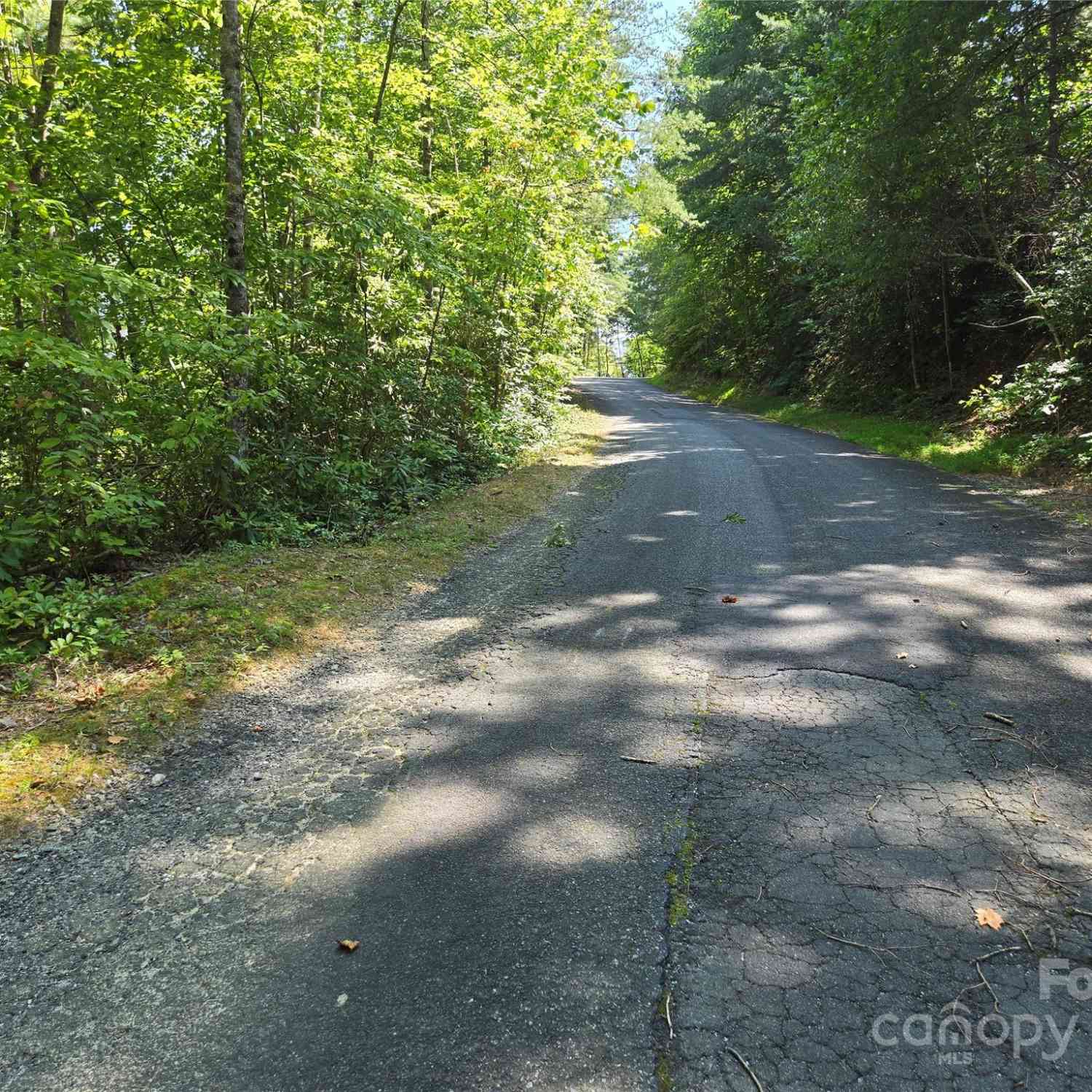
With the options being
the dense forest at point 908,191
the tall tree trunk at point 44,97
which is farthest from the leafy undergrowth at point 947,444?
the tall tree trunk at point 44,97

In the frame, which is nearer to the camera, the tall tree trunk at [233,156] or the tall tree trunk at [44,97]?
the tall tree trunk at [44,97]

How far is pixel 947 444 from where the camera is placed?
492 inches

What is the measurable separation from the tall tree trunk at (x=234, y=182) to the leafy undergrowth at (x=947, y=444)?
8756mm

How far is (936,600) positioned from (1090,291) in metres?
7.85

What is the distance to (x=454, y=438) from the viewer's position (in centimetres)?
1070

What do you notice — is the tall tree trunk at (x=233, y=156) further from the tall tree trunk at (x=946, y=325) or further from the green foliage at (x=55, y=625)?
the tall tree trunk at (x=946, y=325)

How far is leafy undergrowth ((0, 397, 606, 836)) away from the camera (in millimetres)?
3254

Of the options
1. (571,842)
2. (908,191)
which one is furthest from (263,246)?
(908,191)

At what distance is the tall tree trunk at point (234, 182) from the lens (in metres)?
6.22

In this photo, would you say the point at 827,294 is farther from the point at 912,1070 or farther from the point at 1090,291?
the point at 912,1070

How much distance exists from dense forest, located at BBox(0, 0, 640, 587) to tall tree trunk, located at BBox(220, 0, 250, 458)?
25 mm

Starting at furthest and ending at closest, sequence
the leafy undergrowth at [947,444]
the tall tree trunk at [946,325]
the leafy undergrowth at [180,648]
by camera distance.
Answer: the tall tree trunk at [946,325] → the leafy undergrowth at [947,444] → the leafy undergrowth at [180,648]

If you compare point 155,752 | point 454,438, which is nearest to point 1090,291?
point 454,438

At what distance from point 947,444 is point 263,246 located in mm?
11695
